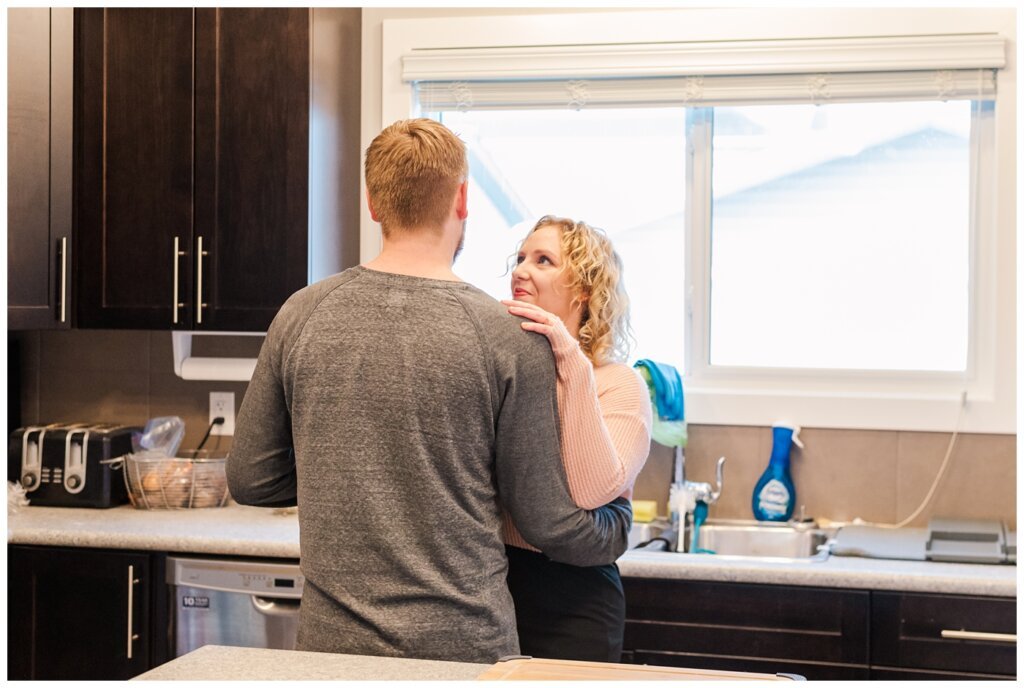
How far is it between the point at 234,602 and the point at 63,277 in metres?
1.04

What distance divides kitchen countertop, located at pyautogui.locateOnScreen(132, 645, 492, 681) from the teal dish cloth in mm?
1592

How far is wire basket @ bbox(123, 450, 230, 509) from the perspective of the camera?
293 centimetres

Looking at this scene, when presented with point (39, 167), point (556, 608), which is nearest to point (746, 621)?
point (556, 608)

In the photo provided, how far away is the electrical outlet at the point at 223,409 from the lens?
3.24 m

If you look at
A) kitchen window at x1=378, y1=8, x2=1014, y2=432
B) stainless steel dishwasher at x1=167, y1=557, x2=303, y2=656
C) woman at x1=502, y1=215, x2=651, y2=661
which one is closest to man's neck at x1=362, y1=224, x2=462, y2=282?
woman at x1=502, y1=215, x2=651, y2=661

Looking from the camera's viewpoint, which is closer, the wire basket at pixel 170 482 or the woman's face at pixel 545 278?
the woman's face at pixel 545 278

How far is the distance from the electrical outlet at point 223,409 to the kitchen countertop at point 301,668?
1.90 meters

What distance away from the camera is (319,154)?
2.93 metres

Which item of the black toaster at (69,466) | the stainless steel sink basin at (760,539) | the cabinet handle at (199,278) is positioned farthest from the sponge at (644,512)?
the black toaster at (69,466)

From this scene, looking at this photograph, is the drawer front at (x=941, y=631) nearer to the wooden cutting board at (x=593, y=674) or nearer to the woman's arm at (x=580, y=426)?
the woman's arm at (x=580, y=426)

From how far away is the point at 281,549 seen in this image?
99.8 inches

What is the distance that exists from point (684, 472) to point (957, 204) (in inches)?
40.1

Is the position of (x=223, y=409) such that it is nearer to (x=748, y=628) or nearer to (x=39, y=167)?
(x=39, y=167)

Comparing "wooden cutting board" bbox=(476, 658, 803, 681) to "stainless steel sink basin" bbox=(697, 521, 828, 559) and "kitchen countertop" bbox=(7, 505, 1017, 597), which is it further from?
"stainless steel sink basin" bbox=(697, 521, 828, 559)
